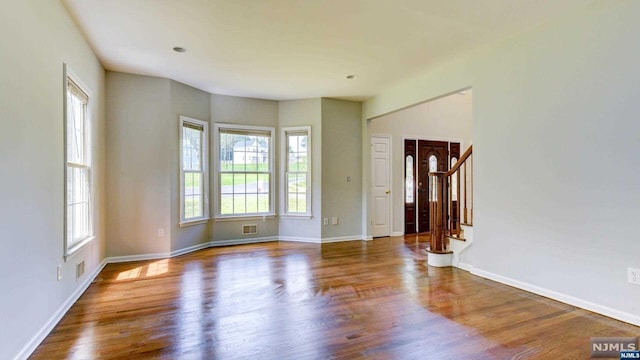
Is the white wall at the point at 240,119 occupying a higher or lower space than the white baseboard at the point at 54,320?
higher

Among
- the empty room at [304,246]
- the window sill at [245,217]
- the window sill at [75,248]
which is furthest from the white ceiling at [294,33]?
the window sill at [245,217]

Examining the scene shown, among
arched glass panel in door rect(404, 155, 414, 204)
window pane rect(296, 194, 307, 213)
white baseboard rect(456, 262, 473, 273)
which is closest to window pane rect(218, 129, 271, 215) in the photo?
window pane rect(296, 194, 307, 213)

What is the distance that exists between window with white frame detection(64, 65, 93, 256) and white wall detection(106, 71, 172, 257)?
758mm

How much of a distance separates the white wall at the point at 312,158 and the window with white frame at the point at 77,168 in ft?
10.1

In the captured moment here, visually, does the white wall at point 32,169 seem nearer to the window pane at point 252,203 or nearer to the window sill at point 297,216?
the window pane at point 252,203

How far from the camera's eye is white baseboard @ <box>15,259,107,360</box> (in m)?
2.06

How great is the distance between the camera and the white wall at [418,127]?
6.52 m

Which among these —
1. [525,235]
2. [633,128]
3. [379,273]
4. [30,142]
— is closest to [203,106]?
[30,142]

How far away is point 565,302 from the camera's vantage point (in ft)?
9.54

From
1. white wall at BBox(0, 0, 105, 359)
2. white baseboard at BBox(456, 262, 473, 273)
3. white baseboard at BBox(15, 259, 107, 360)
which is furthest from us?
white baseboard at BBox(456, 262, 473, 273)

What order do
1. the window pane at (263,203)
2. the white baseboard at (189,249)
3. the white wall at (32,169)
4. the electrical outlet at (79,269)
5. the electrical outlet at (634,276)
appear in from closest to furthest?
the white wall at (32,169) → the electrical outlet at (634,276) → the electrical outlet at (79,269) → the white baseboard at (189,249) → the window pane at (263,203)

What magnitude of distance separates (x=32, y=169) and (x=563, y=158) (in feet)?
14.1

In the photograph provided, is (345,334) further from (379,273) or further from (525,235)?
(525,235)

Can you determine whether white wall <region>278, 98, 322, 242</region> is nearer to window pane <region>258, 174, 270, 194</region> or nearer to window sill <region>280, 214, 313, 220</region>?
window sill <region>280, 214, 313, 220</region>
